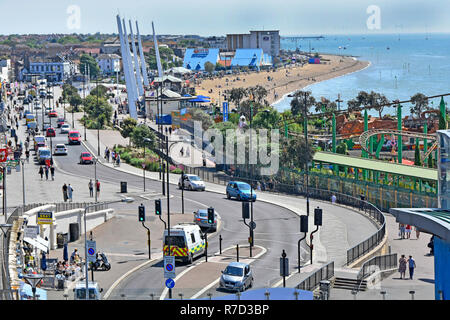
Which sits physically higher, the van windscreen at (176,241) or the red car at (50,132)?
the red car at (50,132)

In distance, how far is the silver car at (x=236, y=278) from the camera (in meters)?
32.7

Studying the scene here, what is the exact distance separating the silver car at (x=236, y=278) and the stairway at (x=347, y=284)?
327 cm

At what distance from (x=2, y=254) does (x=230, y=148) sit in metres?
41.6

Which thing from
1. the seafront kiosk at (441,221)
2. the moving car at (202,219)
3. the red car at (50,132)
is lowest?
the moving car at (202,219)

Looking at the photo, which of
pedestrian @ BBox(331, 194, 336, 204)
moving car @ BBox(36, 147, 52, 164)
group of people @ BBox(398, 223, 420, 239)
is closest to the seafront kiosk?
group of people @ BBox(398, 223, 420, 239)

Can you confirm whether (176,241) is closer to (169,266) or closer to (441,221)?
(169,266)

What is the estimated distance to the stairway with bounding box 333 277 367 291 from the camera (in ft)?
108

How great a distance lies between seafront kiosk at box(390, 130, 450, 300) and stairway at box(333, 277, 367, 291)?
26.9 feet

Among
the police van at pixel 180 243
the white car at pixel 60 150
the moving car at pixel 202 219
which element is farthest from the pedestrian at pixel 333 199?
the white car at pixel 60 150

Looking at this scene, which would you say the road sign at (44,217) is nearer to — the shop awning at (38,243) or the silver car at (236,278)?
the shop awning at (38,243)

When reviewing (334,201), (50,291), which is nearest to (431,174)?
(334,201)

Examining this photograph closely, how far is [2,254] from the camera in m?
31.0

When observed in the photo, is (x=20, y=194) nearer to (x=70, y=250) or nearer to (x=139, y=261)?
(x=70, y=250)

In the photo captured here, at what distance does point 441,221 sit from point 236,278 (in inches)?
462
